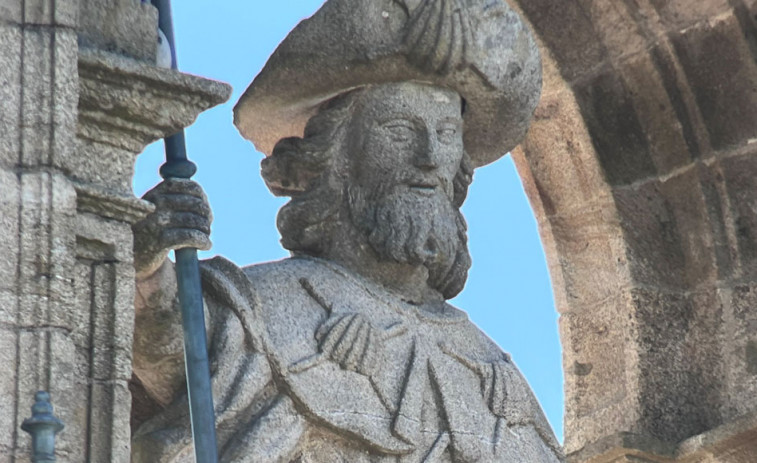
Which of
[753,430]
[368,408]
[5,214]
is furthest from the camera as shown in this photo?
[753,430]

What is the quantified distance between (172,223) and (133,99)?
1.13 ft

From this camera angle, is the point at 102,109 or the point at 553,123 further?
the point at 553,123

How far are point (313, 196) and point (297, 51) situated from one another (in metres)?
0.43

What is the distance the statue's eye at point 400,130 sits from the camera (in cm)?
906

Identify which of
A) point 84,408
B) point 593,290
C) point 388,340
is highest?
point 593,290

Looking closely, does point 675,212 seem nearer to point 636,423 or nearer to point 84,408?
point 636,423

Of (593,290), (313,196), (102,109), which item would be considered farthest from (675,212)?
(102,109)

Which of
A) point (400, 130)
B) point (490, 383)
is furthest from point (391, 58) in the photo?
point (490, 383)

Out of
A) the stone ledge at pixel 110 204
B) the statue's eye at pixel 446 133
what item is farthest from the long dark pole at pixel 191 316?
the statue's eye at pixel 446 133

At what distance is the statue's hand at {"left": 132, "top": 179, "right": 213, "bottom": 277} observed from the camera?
779 cm

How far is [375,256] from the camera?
9.04 meters

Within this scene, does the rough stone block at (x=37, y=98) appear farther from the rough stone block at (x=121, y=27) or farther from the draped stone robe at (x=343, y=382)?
the draped stone robe at (x=343, y=382)

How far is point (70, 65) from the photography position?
7.45 metres

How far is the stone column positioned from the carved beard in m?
1.35
